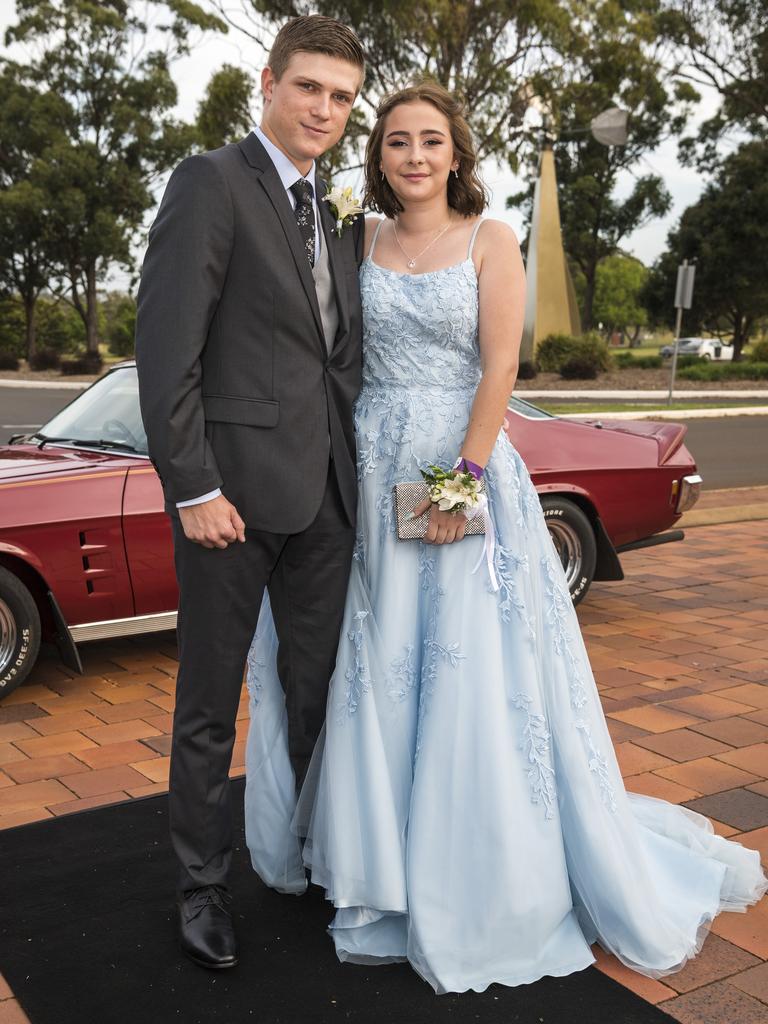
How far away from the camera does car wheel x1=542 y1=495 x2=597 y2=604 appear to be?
5.73 meters

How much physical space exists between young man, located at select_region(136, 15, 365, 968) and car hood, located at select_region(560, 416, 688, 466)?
11.4ft

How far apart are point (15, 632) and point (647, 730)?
99.9 inches

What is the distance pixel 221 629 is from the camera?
2658 millimetres

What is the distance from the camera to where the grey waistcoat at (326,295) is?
2689 mm

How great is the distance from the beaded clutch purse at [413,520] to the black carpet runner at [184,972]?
3.45 ft

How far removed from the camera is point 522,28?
27.3 m

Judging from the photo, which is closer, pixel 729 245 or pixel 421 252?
pixel 421 252

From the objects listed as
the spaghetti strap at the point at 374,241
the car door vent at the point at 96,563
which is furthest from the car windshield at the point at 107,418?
the spaghetti strap at the point at 374,241

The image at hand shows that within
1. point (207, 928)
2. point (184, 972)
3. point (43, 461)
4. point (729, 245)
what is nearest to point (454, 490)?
point (207, 928)

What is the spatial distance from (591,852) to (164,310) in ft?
5.46

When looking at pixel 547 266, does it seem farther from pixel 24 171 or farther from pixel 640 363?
pixel 24 171

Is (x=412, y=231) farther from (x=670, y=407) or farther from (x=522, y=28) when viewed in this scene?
(x=522, y=28)

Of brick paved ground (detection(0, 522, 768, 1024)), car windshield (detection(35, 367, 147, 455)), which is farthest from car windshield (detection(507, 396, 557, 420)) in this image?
car windshield (detection(35, 367, 147, 455))

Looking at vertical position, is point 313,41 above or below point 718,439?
above
